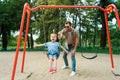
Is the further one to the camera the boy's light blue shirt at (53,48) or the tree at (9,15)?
the tree at (9,15)

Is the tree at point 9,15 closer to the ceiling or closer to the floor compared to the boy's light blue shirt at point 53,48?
closer to the ceiling

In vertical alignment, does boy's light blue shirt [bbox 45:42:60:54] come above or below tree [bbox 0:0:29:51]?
below

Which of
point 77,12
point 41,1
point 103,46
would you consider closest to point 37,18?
point 41,1

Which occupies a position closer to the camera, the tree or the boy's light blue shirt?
the boy's light blue shirt

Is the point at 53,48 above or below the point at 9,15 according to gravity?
below

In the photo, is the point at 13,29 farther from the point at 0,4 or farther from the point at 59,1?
the point at 59,1

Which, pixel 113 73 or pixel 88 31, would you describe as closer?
pixel 113 73

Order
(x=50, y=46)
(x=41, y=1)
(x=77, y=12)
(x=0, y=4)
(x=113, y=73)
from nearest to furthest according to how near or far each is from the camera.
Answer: (x=50, y=46) → (x=113, y=73) → (x=77, y=12) → (x=41, y=1) → (x=0, y=4)

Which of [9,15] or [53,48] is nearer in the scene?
[53,48]

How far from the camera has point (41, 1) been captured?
4025 centimetres

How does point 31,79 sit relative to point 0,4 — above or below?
below

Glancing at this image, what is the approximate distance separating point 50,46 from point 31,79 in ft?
4.40

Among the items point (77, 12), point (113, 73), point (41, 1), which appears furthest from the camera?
point (41, 1)

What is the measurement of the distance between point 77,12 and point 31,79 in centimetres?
2034
